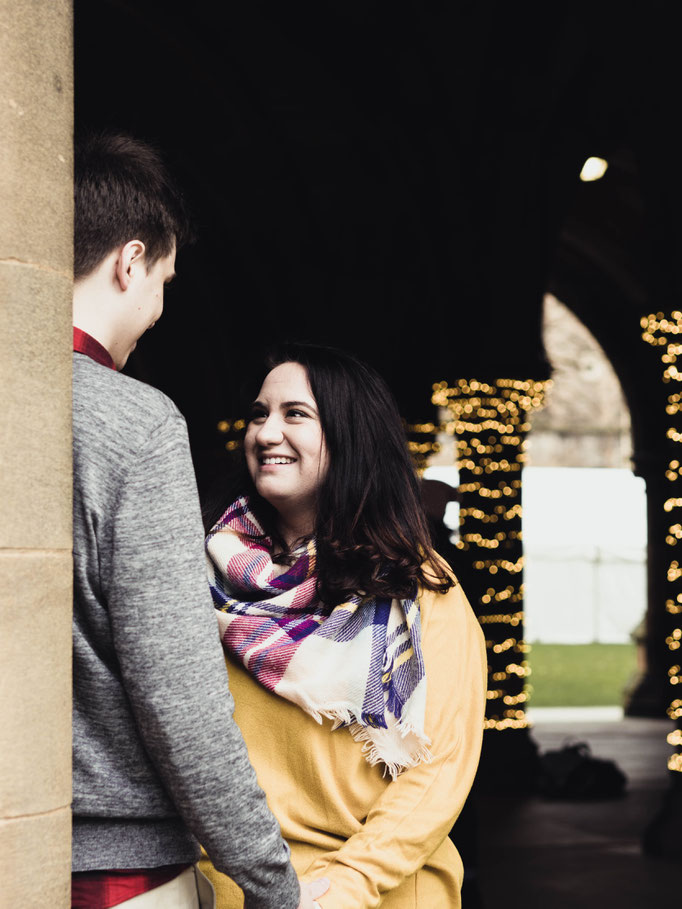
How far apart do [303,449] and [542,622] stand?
74.5 feet

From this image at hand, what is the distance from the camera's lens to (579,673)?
20.6 metres

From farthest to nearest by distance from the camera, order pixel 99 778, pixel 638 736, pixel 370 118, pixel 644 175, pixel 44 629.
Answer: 1. pixel 638 736
2. pixel 370 118
3. pixel 644 175
4. pixel 99 778
5. pixel 44 629

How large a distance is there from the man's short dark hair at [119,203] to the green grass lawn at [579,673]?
15.1 meters

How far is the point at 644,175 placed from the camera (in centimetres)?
776

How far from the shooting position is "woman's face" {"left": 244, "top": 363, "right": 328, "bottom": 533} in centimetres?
219

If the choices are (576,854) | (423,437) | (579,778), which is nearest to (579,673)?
(423,437)

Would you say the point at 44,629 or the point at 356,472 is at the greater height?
the point at 356,472

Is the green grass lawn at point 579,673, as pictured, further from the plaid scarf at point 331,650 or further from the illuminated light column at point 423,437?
the plaid scarf at point 331,650

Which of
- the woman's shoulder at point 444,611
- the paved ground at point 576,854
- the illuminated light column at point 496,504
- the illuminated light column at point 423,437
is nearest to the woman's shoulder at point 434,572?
the woman's shoulder at point 444,611

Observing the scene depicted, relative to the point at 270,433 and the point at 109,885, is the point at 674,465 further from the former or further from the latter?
the point at 109,885

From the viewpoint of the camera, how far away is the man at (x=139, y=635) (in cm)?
155

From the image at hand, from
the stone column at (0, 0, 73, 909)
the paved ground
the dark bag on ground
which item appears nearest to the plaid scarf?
the stone column at (0, 0, 73, 909)

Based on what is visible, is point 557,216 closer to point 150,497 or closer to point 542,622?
point 150,497

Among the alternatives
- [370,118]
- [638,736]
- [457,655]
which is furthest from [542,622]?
[457,655]
